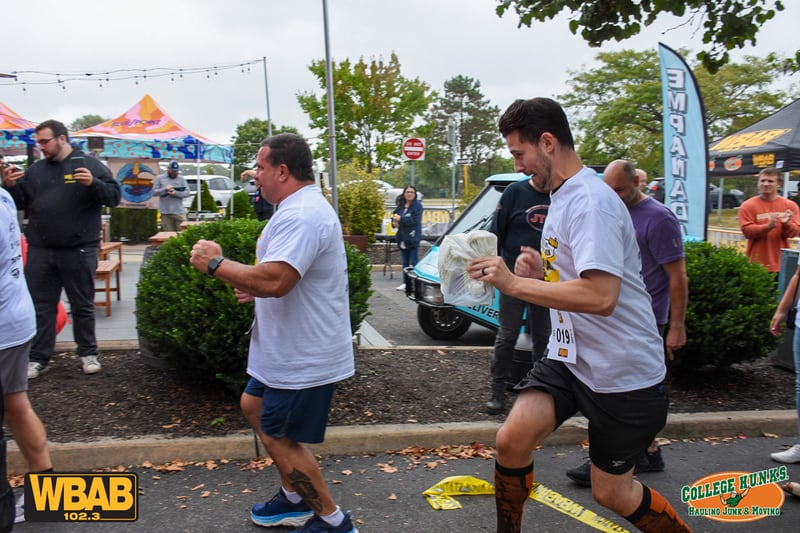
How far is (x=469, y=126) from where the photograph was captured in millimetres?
74438

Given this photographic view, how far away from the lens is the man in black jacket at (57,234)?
5367 mm

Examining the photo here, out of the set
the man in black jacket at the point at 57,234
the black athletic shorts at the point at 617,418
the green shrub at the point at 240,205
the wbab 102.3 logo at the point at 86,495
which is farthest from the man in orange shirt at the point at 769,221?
the green shrub at the point at 240,205

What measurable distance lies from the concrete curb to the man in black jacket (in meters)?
1.32

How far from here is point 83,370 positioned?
17.8 feet

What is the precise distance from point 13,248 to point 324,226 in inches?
63.6

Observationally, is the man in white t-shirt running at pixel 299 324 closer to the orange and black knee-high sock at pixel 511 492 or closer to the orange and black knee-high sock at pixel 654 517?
the orange and black knee-high sock at pixel 511 492

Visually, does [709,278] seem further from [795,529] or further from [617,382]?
[617,382]

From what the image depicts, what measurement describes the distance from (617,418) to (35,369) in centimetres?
449

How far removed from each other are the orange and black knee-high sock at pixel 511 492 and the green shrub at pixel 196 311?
2.22 m

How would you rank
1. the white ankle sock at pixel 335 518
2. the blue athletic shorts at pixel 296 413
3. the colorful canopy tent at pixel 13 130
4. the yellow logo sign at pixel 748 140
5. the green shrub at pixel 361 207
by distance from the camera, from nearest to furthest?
the blue athletic shorts at pixel 296 413, the white ankle sock at pixel 335 518, the yellow logo sign at pixel 748 140, the green shrub at pixel 361 207, the colorful canopy tent at pixel 13 130

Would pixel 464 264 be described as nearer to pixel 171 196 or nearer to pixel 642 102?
pixel 171 196

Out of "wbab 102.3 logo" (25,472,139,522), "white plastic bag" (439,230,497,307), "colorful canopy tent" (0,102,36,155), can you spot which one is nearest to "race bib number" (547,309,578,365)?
"white plastic bag" (439,230,497,307)

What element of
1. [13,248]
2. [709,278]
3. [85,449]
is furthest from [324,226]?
[709,278]

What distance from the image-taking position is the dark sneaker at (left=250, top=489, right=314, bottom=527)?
11.4ft
